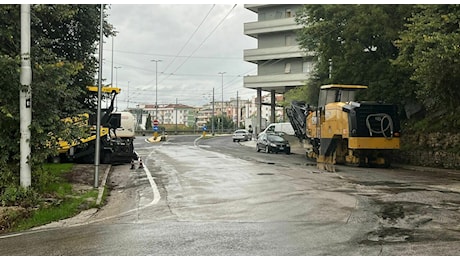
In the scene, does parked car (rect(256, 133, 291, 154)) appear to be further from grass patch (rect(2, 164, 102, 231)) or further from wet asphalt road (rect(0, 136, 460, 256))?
grass patch (rect(2, 164, 102, 231))

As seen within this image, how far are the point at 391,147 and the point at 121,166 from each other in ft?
41.4

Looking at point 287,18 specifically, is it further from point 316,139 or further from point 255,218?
point 255,218

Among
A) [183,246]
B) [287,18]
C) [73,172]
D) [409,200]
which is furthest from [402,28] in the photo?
[287,18]

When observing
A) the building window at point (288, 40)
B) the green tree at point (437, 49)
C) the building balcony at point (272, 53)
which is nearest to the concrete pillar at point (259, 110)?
the building balcony at point (272, 53)

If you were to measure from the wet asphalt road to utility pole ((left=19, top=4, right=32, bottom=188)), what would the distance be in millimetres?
2119

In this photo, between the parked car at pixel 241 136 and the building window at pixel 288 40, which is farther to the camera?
the building window at pixel 288 40

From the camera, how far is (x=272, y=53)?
59.9 meters

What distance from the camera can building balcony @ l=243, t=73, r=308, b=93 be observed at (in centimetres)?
5841

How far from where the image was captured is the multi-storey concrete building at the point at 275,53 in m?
58.8

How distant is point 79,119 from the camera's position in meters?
14.0

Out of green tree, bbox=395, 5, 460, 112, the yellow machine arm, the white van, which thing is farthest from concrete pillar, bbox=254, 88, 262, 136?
the yellow machine arm

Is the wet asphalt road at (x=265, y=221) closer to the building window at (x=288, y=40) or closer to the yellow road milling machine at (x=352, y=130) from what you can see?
the yellow road milling machine at (x=352, y=130)

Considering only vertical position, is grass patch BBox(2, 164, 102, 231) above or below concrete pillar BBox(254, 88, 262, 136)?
below

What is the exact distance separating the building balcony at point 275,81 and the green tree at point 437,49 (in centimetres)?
3690
